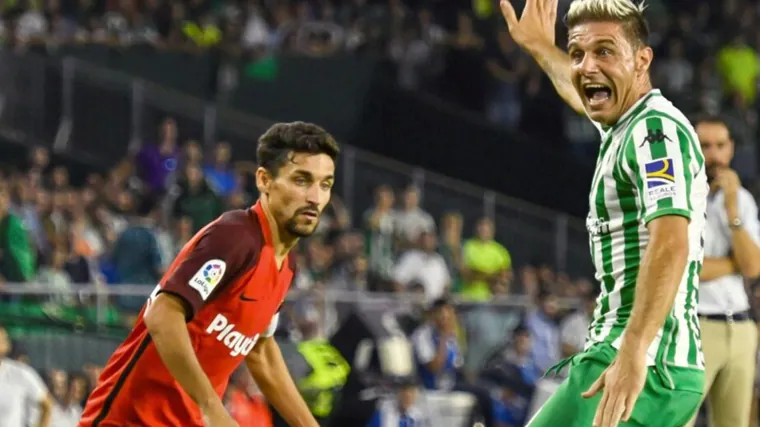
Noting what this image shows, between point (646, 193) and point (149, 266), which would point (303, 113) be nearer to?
point (149, 266)

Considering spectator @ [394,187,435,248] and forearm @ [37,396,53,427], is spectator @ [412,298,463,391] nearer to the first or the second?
spectator @ [394,187,435,248]

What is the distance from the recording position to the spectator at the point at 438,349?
1359cm

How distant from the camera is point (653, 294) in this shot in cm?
425

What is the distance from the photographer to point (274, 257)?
5.61 meters

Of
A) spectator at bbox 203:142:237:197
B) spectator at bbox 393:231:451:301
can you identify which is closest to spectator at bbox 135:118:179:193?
spectator at bbox 203:142:237:197

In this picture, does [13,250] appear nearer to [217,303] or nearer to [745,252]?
[745,252]

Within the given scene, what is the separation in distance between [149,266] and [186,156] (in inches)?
113

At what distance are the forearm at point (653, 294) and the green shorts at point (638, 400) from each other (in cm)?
36

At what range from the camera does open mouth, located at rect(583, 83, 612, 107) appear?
4676 mm

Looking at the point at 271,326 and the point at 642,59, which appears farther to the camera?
the point at 271,326

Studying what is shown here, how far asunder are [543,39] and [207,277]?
1.79 metres

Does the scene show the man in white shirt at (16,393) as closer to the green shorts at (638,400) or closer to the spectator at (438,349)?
the spectator at (438,349)

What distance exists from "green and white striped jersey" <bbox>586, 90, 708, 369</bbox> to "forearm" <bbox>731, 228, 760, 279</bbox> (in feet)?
8.39

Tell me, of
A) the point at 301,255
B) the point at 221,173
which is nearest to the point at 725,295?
the point at 301,255
